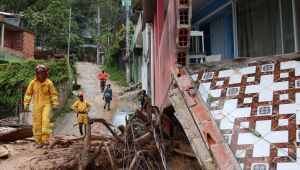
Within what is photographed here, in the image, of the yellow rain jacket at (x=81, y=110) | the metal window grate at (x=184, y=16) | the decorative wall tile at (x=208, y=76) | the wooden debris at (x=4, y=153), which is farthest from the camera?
the yellow rain jacket at (x=81, y=110)

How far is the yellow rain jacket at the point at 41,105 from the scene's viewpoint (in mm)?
9516

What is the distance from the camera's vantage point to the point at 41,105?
9.73 meters

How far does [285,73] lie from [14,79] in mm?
21381

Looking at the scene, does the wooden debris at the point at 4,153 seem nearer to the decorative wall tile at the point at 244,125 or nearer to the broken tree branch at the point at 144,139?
the broken tree branch at the point at 144,139

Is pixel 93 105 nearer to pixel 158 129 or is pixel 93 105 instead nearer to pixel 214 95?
pixel 158 129

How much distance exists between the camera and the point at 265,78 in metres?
5.91

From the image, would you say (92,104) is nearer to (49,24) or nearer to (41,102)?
(49,24)

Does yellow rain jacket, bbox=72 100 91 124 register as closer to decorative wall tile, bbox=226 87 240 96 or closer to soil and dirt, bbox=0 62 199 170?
soil and dirt, bbox=0 62 199 170

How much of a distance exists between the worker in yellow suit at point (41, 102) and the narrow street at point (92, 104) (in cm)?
316

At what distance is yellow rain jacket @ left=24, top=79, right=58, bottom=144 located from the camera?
952 cm

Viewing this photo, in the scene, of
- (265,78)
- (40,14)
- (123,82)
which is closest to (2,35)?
(40,14)

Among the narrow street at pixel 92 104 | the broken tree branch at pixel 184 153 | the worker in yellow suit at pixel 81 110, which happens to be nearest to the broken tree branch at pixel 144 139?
the broken tree branch at pixel 184 153

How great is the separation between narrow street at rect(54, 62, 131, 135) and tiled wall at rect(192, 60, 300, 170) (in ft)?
23.6

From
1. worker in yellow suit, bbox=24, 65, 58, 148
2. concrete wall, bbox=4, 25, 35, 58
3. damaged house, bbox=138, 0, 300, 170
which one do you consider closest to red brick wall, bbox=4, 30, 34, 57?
concrete wall, bbox=4, 25, 35, 58
